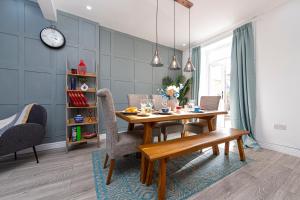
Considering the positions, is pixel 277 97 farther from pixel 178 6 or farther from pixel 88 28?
pixel 88 28

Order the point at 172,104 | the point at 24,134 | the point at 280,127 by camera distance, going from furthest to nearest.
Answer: the point at 280,127 < the point at 172,104 < the point at 24,134

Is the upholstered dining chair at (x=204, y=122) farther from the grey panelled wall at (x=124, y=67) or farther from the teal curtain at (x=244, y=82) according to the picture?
the grey panelled wall at (x=124, y=67)

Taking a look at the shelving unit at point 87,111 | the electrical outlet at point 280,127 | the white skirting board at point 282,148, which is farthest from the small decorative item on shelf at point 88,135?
the electrical outlet at point 280,127

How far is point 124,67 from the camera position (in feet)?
11.8

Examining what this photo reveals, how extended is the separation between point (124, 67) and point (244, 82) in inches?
118

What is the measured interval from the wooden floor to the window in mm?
1807

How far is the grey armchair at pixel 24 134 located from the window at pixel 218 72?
412 cm

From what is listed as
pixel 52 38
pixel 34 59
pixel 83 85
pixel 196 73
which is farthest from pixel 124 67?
pixel 196 73

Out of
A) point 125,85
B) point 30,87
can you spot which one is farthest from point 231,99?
point 30,87

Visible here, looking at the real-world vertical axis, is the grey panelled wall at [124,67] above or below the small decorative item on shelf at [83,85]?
above

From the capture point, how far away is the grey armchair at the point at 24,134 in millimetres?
1663

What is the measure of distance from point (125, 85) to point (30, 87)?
6.52 ft

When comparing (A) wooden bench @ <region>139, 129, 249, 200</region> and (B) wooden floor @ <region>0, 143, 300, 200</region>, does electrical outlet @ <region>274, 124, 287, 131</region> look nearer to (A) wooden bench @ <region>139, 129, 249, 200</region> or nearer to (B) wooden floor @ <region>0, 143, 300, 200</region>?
(B) wooden floor @ <region>0, 143, 300, 200</region>

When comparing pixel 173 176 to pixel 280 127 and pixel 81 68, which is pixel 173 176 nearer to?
pixel 280 127
